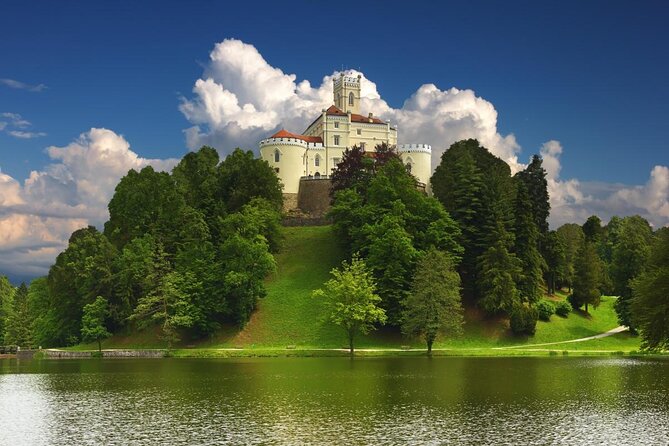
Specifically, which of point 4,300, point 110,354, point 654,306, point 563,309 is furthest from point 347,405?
point 4,300

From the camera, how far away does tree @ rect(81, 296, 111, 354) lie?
228 feet

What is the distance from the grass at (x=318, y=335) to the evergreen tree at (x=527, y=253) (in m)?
3.31

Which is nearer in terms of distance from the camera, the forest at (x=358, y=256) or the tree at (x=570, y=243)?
the forest at (x=358, y=256)

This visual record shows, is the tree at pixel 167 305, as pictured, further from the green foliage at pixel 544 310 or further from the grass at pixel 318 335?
the green foliage at pixel 544 310

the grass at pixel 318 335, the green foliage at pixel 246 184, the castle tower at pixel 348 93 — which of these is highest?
the castle tower at pixel 348 93

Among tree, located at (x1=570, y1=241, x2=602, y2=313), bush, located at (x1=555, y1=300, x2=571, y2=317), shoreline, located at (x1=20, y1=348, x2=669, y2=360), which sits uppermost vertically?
tree, located at (x1=570, y1=241, x2=602, y2=313)

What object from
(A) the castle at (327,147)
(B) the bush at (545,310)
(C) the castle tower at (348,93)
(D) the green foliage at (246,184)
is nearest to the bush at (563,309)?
(B) the bush at (545,310)

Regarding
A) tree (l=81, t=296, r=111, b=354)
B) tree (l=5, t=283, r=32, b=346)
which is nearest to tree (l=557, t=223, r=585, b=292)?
tree (l=81, t=296, r=111, b=354)

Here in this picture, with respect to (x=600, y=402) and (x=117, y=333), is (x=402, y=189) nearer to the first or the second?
(x=117, y=333)

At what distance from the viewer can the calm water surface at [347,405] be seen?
903 inches

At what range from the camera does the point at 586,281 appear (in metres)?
71.6

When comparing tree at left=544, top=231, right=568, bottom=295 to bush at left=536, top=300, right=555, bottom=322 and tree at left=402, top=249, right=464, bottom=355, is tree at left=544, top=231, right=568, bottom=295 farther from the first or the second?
tree at left=402, top=249, right=464, bottom=355

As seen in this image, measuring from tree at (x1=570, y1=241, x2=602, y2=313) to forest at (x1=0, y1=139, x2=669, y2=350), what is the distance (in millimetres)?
152

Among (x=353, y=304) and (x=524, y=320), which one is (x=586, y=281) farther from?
(x=353, y=304)
